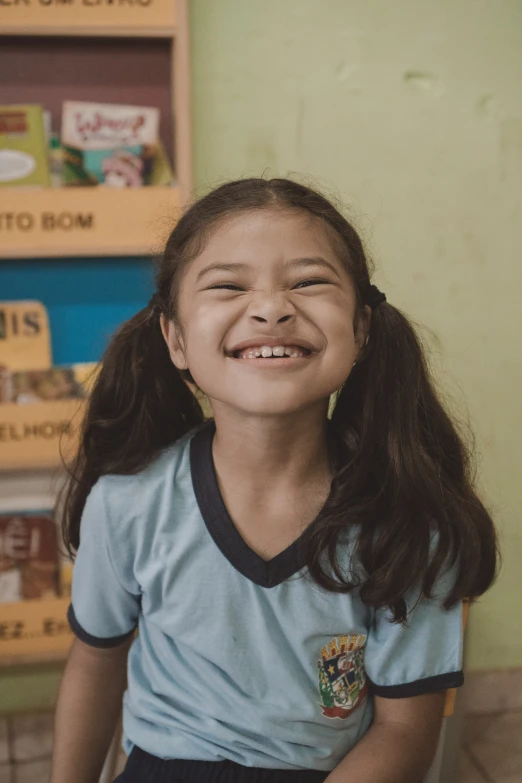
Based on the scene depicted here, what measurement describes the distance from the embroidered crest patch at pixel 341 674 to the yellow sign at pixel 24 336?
881mm

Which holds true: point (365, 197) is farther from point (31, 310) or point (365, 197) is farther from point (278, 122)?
point (31, 310)

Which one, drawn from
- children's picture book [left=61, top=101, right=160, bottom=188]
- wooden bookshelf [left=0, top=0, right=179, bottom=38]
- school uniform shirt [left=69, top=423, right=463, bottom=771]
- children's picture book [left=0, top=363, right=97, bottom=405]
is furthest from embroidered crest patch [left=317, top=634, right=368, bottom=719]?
wooden bookshelf [left=0, top=0, right=179, bottom=38]

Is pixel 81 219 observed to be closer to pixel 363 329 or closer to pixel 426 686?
pixel 363 329

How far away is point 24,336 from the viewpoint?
1489 millimetres

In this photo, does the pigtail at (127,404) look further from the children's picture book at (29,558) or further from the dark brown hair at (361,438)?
the children's picture book at (29,558)

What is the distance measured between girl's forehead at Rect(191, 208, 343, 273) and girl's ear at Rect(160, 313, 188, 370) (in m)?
0.10

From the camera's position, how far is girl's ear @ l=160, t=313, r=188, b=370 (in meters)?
0.94

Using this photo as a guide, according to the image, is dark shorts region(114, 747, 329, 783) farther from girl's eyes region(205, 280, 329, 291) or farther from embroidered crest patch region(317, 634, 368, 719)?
girl's eyes region(205, 280, 329, 291)

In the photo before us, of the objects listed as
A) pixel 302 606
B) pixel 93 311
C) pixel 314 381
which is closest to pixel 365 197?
pixel 93 311

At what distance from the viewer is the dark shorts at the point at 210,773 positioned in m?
0.85

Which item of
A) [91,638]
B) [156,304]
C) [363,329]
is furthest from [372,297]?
[91,638]

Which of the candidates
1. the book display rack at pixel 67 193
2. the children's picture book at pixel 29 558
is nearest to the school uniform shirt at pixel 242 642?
the book display rack at pixel 67 193

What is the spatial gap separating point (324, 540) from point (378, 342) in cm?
27

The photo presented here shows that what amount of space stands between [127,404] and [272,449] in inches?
9.4
